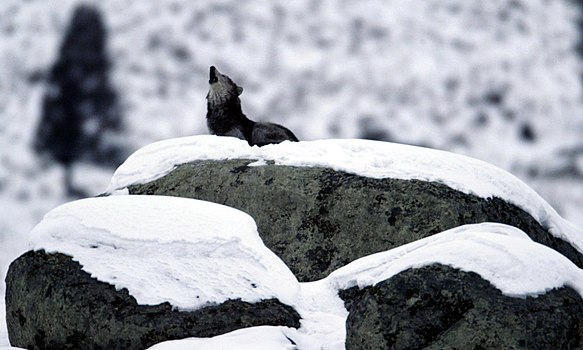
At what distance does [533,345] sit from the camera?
17.0 feet

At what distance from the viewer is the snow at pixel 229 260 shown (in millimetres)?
5652

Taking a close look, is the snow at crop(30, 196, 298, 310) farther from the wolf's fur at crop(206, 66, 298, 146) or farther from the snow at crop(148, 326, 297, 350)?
the wolf's fur at crop(206, 66, 298, 146)

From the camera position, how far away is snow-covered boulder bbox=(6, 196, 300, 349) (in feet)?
20.2

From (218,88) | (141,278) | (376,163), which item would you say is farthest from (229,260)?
(218,88)

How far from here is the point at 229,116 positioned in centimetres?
1087

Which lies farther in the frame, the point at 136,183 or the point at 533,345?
the point at 136,183

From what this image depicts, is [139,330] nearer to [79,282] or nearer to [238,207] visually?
[79,282]

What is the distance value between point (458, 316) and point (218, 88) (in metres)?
6.27

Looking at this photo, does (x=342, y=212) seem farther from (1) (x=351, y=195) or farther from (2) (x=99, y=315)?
(2) (x=99, y=315)

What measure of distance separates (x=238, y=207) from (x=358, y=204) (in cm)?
131

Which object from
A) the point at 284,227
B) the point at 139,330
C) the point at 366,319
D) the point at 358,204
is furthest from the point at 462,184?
the point at 139,330

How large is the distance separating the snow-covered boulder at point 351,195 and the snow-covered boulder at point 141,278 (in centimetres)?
135

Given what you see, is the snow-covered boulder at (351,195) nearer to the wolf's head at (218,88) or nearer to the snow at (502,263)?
the wolf's head at (218,88)

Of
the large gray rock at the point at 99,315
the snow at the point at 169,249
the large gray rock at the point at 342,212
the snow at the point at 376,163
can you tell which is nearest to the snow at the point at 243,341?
the large gray rock at the point at 99,315
